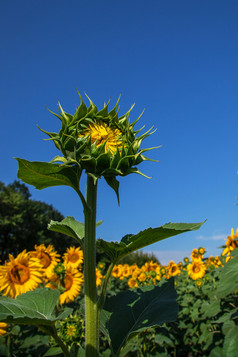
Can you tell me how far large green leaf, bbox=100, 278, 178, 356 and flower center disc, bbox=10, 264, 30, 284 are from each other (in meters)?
1.42

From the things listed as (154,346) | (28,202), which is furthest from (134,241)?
(28,202)

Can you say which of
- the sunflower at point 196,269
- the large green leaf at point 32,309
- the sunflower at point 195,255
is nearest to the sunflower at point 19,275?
the large green leaf at point 32,309

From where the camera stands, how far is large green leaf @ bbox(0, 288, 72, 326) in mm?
964

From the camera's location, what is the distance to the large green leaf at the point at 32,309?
0.96 meters

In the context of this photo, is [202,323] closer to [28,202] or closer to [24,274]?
[24,274]

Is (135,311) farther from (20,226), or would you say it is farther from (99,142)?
(20,226)

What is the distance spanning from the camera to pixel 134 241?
3.43 feet

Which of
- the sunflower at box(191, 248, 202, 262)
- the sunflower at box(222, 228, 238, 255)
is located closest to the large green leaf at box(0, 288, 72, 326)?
the sunflower at box(222, 228, 238, 255)

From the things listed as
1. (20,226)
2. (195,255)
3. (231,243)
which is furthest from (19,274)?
(20,226)

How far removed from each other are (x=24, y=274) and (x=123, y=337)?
5.18 feet

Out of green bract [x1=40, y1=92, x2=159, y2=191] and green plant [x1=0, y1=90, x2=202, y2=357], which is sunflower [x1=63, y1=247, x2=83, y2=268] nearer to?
green plant [x1=0, y1=90, x2=202, y2=357]

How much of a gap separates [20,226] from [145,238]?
87.4ft

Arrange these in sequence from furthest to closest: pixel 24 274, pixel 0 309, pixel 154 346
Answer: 1. pixel 154 346
2. pixel 24 274
3. pixel 0 309

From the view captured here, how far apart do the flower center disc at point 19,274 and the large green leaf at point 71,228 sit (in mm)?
1345
